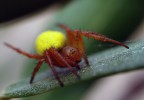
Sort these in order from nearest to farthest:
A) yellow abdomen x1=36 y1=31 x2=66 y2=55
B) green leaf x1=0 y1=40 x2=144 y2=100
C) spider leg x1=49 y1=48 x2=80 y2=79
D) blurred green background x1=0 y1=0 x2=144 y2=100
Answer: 1. green leaf x1=0 y1=40 x2=144 y2=100
2. spider leg x1=49 y1=48 x2=80 y2=79
3. yellow abdomen x1=36 y1=31 x2=66 y2=55
4. blurred green background x1=0 y1=0 x2=144 y2=100

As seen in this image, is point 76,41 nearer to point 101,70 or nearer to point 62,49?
point 62,49

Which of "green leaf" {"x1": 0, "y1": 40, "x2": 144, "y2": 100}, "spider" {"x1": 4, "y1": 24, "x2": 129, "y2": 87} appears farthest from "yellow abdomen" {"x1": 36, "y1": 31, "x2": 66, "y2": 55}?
"green leaf" {"x1": 0, "y1": 40, "x2": 144, "y2": 100}

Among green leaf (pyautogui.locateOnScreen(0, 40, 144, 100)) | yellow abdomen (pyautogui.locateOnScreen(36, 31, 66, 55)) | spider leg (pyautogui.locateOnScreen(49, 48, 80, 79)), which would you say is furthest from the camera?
yellow abdomen (pyautogui.locateOnScreen(36, 31, 66, 55))

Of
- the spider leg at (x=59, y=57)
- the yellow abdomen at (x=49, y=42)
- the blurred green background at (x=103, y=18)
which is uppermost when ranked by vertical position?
the yellow abdomen at (x=49, y=42)

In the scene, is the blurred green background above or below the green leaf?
below

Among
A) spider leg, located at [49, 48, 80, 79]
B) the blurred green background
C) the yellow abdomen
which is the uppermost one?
the yellow abdomen

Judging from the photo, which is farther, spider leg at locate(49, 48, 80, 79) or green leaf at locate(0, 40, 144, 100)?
spider leg at locate(49, 48, 80, 79)

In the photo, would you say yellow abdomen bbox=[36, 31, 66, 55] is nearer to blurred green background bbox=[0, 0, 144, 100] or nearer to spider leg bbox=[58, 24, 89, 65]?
spider leg bbox=[58, 24, 89, 65]

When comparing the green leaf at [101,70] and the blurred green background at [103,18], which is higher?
the green leaf at [101,70]

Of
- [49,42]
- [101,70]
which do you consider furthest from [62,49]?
[101,70]

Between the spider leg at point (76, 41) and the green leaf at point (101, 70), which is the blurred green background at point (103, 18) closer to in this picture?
the spider leg at point (76, 41)

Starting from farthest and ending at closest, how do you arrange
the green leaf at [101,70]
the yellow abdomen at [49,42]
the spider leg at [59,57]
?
the yellow abdomen at [49,42], the spider leg at [59,57], the green leaf at [101,70]

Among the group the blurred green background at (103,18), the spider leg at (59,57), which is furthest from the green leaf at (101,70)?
the blurred green background at (103,18)
